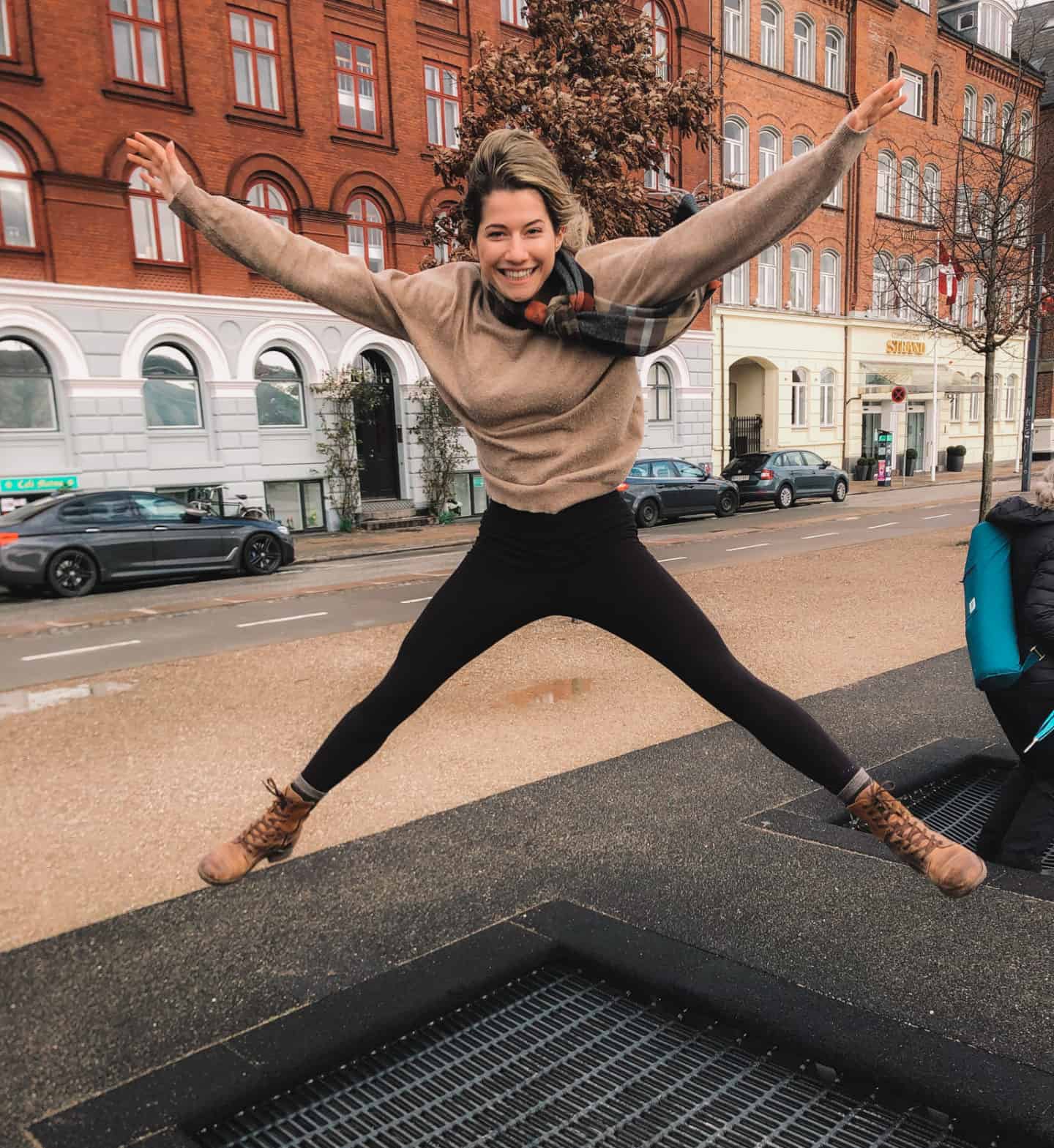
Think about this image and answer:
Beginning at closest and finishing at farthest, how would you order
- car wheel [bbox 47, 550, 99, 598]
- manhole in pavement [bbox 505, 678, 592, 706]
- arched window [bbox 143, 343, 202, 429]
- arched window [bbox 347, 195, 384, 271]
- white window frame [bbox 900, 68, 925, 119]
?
manhole in pavement [bbox 505, 678, 592, 706] → car wheel [bbox 47, 550, 99, 598] → arched window [bbox 143, 343, 202, 429] → arched window [bbox 347, 195, 384, 271] → white window frame [bbox 900, 68, 925, 119]

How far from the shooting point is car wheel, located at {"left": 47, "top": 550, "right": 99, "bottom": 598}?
12898 millimetres

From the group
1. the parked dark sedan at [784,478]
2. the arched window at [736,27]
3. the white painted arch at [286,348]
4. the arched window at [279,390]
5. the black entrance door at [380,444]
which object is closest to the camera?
the white painted arch at [286,348]

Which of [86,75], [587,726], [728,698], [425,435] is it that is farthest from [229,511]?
[728,698]

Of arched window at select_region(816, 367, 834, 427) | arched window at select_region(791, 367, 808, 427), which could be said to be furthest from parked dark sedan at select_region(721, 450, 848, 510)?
arched window at select_region(816, 367, 834, 427)

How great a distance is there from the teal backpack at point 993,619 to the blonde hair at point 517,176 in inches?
87.0

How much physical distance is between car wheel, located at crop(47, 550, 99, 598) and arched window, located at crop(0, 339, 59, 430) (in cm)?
634

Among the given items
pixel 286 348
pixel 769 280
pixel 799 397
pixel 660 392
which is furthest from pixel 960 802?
pixel 799 397

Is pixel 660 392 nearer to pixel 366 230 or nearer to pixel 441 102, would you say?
pixel 441 102

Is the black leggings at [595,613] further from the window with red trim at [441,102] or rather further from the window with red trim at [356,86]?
the window with red trim at [441,102]

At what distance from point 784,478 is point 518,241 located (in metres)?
23.7

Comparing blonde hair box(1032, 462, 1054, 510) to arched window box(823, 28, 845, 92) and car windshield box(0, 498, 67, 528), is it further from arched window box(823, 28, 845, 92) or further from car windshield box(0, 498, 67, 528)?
arched window box(823, 28, 845, 92)

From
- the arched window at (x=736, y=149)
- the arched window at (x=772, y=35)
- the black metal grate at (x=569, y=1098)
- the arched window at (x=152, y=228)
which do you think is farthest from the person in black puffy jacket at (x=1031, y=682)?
the arched window at (x=772, y=35)

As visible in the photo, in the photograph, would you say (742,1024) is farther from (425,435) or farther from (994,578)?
(425,435)

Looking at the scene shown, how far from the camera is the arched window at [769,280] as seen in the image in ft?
107
